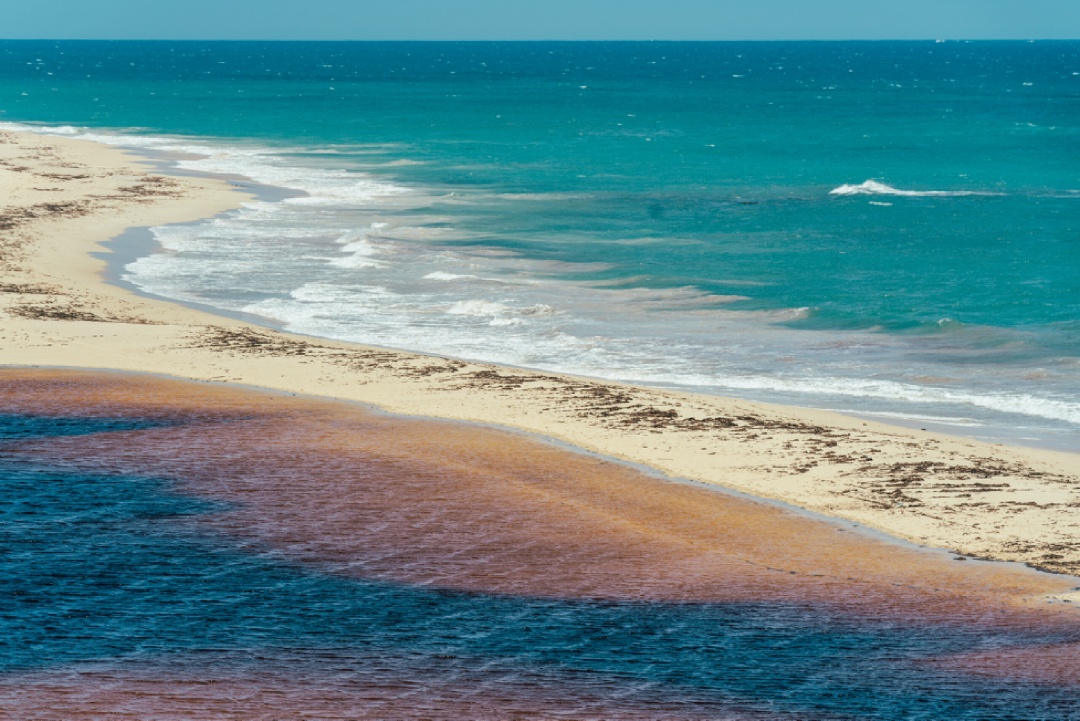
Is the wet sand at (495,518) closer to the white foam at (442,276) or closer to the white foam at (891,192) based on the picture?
the white foam at (442,276)

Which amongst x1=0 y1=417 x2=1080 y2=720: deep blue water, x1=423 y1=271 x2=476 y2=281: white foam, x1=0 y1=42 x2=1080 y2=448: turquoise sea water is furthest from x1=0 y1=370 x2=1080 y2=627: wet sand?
x1=423 y1=271 x2=476 y2=281: white foam

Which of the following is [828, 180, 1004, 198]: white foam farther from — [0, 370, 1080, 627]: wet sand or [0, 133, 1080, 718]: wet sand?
[0, 370, 1080, 627]: wet sand

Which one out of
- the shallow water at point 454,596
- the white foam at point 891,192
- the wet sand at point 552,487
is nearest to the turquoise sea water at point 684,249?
the white foam at point 891,192

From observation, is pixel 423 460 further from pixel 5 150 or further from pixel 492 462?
pixel 5 150

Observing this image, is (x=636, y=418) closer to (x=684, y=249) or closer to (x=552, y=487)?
(x=552, y=487)

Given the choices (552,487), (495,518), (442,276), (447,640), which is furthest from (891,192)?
(447,640)

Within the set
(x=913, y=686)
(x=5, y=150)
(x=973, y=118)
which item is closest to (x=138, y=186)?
(x=5, y=150)
